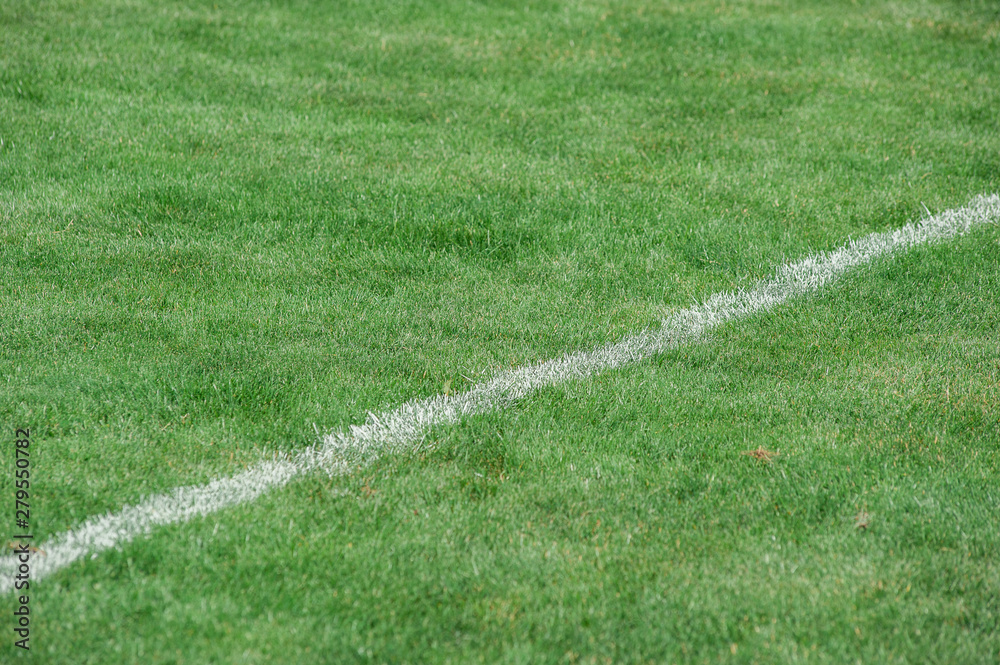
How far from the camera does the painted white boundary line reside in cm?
359

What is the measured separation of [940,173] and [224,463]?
5915 mm

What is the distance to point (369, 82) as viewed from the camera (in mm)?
8648

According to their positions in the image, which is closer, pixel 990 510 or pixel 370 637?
pixel 370 637

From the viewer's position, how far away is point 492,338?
518 centimetres

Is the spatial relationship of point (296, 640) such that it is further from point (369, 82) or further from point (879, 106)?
point (879, 106)

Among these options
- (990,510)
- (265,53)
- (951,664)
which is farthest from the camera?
(265,53)

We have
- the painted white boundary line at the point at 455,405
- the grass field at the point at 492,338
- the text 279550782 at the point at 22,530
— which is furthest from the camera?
the painted white boundary line at the point at 455,405

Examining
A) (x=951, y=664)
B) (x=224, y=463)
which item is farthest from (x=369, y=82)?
(x=951, y=664)

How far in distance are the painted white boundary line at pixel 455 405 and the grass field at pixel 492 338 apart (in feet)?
0.27

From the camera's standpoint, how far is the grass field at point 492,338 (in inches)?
131

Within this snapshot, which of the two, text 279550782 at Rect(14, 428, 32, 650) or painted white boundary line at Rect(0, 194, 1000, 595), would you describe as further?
painted white boundary line at Rect(0, 194, 1000, 595)

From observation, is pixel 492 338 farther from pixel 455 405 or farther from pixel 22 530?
pixel 22 530

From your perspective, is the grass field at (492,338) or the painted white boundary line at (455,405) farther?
the painted white boundary line at (455,405)

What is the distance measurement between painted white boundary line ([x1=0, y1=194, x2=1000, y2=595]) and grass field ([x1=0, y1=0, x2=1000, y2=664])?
8 centimetres
